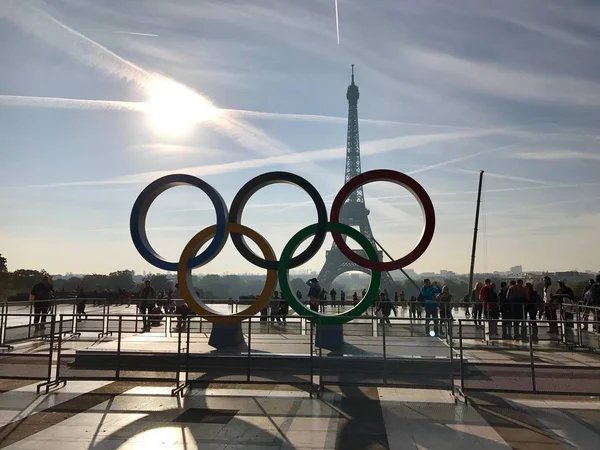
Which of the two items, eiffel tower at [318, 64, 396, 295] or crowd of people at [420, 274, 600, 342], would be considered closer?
crowd of people at [420, 274, 600, 342]

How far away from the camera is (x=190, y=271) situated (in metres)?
12.3

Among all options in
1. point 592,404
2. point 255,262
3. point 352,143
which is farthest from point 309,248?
point 352,143

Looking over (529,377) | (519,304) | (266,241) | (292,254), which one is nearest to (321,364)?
(529,377)

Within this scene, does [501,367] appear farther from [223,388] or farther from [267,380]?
[223,388]

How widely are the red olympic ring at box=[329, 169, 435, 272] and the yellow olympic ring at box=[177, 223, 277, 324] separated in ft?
6.02

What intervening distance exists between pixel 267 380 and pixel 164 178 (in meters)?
6.18

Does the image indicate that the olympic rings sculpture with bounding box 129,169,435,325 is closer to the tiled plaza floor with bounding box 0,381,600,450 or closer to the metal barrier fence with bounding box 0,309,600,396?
the metal barrier fence with bounding box 0,309,600,396

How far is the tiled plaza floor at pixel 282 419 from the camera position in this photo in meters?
5.89

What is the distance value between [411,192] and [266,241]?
12.7 ft

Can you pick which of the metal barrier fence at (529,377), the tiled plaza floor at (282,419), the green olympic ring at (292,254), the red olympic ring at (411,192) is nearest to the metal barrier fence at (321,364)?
the metal barrier fence at (529,377)

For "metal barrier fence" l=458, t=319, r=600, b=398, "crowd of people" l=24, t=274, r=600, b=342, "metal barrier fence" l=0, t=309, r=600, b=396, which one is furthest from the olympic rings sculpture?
"metal barrier fence" l=458, t=319, r=600, b=398

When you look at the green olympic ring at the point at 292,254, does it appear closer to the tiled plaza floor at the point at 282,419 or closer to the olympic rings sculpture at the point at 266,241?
the olympic rings sculpture at the point at 266,241

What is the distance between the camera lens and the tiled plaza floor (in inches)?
232

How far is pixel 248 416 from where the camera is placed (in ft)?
23.0
